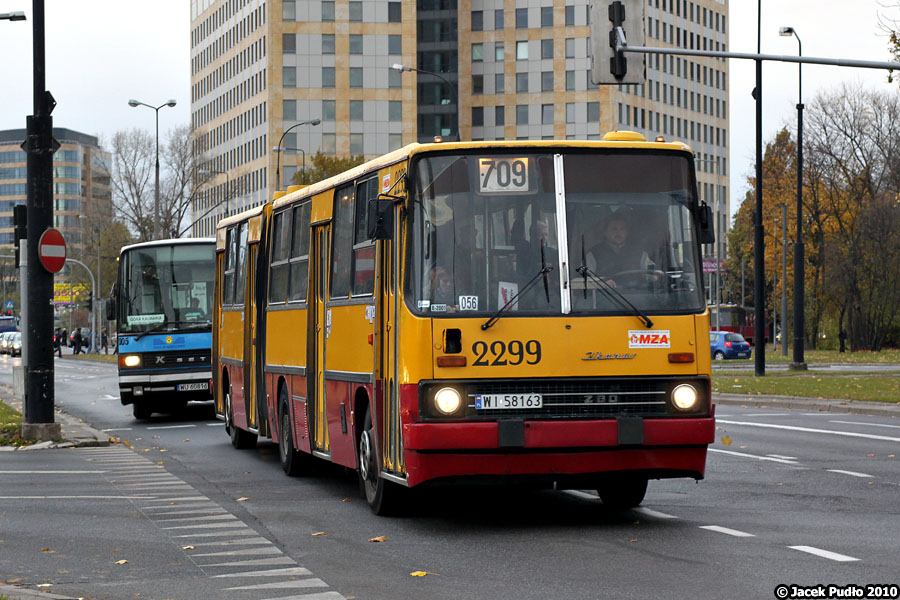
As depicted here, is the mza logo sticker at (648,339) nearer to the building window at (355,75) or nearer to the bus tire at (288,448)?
the bus tire at (288,448)

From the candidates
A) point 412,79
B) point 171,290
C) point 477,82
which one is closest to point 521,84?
point 477,82

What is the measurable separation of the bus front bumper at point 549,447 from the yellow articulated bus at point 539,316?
1 centimetres

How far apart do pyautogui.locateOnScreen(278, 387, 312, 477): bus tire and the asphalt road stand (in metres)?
0.25

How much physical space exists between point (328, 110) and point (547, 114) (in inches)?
716

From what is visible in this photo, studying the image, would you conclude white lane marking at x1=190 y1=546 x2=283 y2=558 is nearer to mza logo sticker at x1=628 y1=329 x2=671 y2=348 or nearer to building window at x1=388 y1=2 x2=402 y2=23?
mza logo sticker at x1=628 y1=329 x2=671 y2=348

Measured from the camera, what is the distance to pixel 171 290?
27.8 metres

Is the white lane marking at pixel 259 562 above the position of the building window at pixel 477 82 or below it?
below

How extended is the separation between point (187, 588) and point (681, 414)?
13.7 feet

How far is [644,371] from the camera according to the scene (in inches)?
465

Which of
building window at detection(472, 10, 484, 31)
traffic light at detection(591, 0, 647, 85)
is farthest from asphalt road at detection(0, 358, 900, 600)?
building window at detection(472, 10, 484, 31)

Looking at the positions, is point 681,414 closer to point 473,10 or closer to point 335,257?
point 335,257

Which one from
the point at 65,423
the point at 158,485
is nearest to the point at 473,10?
the point at 65,423

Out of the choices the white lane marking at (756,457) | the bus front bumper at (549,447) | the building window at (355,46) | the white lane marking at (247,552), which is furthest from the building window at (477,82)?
the white lane marking at (247,552)

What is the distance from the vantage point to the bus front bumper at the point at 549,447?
37.8 feet
